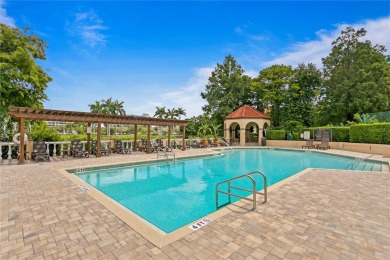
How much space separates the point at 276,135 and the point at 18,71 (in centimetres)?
2645

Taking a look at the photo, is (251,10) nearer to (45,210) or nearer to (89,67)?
(45,210)

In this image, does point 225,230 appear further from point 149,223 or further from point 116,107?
point 116,107

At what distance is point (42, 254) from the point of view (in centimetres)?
299

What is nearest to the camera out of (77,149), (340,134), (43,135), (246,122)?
(77,149)

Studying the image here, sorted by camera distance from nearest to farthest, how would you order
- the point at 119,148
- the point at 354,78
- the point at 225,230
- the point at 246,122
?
the point at 225,230 → the point at 119,148 → the point at 354,78 → the point at 246,122

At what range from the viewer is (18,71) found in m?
14.4

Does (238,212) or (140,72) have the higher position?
(140,72)

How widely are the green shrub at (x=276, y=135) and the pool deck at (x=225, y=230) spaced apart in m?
20.2

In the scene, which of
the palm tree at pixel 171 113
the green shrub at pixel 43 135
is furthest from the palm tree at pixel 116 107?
the green shrub at pixel 43 135

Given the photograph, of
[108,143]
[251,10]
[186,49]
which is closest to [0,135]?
[108,143]

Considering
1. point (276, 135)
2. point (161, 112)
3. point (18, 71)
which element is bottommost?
point (276, 135)

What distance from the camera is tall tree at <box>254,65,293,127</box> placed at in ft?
93.6

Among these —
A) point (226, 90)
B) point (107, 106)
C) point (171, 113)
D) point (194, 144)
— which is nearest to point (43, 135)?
point (194, 144)

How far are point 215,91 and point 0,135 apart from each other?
2592 cm
